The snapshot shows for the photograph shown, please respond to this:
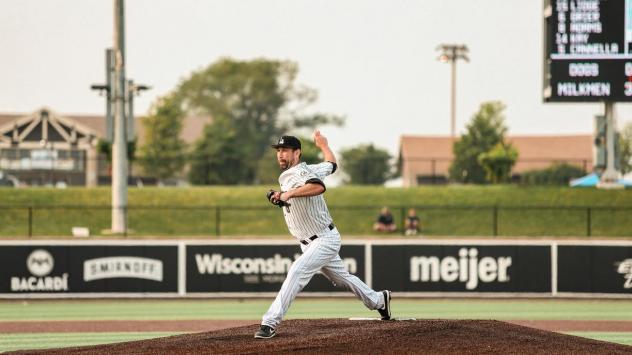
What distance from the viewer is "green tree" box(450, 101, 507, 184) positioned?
48312 mm

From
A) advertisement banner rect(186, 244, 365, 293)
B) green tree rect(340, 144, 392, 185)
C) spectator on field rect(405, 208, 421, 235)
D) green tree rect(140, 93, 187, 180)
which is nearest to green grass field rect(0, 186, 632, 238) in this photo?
spectator on field rect(405, 208, 421, 235)

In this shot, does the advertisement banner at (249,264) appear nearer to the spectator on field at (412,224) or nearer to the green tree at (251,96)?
the spectator on field at (412,224)

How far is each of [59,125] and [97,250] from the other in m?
50.2

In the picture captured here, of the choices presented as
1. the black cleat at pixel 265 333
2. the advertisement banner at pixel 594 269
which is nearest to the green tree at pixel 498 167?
the advertisement banner at pixel 594 269

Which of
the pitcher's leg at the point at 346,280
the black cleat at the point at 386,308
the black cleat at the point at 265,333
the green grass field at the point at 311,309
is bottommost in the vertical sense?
the green grass field at the point at 311,309

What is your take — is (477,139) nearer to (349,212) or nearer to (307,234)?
(349,212)

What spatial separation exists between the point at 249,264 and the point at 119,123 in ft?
28.9

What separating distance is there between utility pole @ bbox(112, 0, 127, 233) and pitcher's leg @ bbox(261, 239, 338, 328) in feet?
59.1

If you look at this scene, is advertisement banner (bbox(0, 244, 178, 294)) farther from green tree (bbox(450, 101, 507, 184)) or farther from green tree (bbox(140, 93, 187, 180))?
green tree (bbox(140, 93, 187, 180))

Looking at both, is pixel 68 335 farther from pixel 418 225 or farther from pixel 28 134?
pixel 28 134

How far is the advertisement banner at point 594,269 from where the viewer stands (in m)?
20.4

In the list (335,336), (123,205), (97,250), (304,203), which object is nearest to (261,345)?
(335,336)

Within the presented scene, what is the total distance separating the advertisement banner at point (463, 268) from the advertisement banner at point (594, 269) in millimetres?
335

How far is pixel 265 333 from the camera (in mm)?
9828
